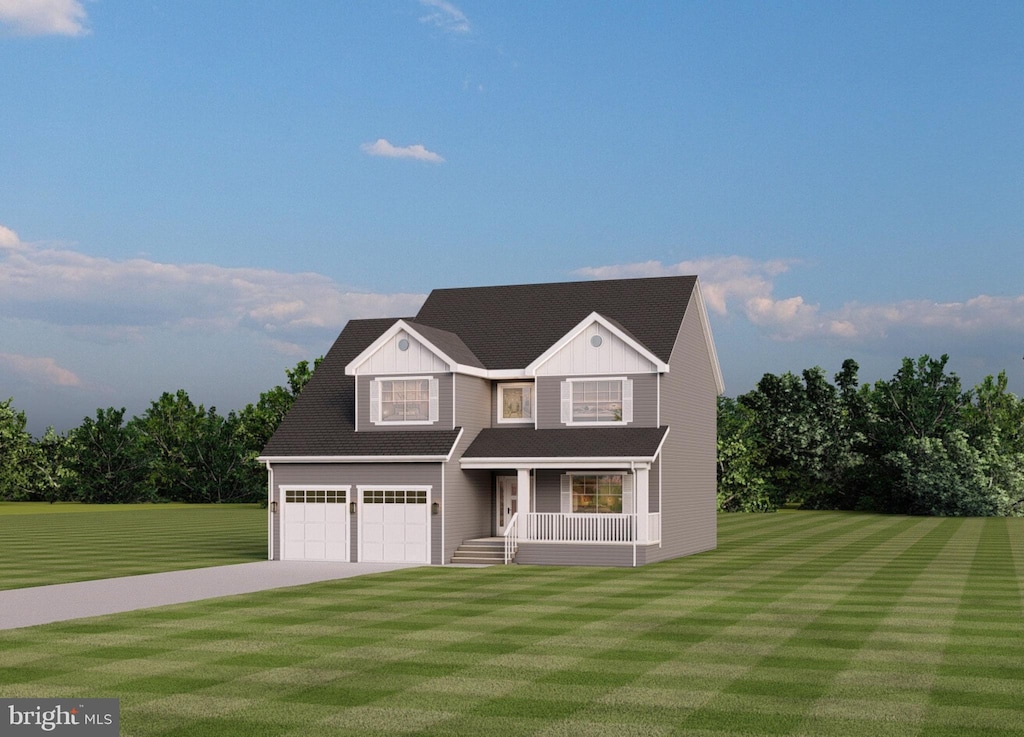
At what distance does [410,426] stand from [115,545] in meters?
13.5

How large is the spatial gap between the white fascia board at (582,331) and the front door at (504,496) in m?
3.62

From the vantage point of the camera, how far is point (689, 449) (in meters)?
40.8

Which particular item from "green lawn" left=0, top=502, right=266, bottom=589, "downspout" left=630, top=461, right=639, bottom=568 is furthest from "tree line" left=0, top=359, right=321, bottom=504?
"downspout" left=630, top=461, right=639, bottom=568

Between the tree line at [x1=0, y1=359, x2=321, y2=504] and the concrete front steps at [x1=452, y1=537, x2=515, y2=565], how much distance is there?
2668 inches

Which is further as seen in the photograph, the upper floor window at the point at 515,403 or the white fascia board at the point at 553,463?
the upper floor window at the point at 515,403

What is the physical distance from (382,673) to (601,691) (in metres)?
2.95

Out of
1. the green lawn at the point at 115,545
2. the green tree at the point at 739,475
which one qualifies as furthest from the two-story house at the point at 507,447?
the green tree at the point at 739,475

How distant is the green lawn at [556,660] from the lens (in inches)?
509

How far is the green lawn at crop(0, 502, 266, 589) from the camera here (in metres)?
32.1

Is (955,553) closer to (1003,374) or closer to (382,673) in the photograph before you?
(382,673)

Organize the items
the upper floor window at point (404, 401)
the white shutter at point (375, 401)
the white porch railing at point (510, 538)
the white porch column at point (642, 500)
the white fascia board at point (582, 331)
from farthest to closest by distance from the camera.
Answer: the white shutter at point (375, 401) → the upper floor window at point (404, 401) → the white fascia board at point (582, 331) → the white porch railing at point (510, 538) → the white porch column at point (642, 500)

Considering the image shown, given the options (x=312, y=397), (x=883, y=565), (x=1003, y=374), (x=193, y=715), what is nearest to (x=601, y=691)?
(x=193, y=715)

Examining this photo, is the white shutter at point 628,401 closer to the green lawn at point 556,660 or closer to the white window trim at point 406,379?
the white window trim at point 406,379

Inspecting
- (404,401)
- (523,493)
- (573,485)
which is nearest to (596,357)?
(573,485)
